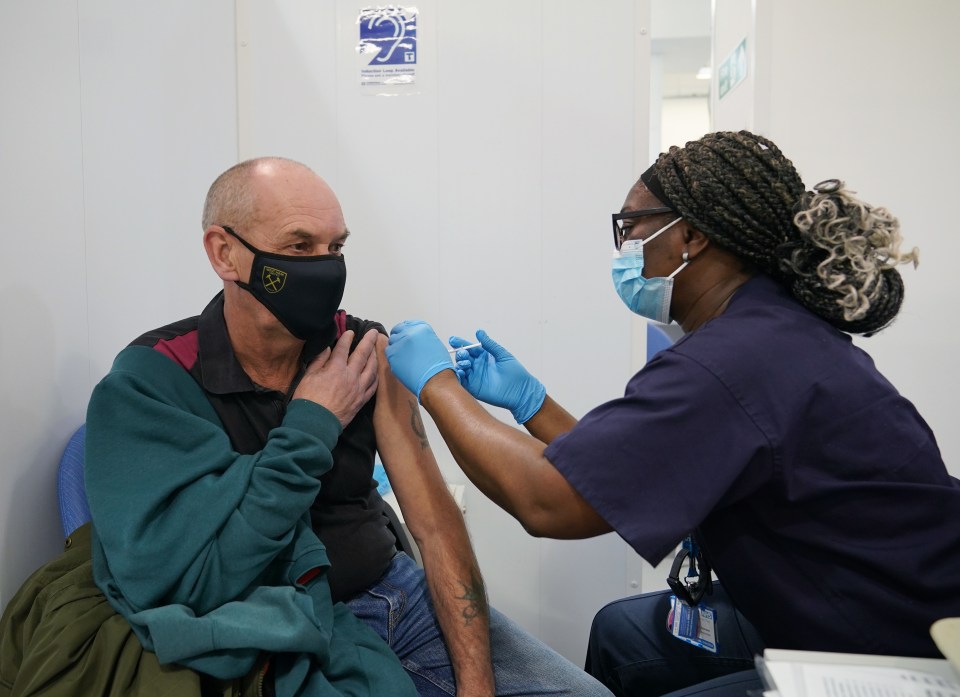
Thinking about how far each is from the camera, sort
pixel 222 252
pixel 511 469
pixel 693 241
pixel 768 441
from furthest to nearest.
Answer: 1. pixel 222 252
2. pixel 693 241
3. pixel 511 469
4. pixel 768 441

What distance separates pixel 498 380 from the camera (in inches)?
63.6

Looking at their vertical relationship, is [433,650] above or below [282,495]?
below

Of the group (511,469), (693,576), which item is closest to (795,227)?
(511,469)

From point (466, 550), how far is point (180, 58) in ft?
5.37

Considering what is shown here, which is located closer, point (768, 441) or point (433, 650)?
point (768, 441)

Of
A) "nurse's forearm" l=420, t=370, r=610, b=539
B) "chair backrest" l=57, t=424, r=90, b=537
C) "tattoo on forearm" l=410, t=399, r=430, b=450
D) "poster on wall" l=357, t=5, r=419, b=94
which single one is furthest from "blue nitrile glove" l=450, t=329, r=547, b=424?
"poster on wall" l=357, t=5, r=419, b=94

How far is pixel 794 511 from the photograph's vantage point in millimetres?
1137

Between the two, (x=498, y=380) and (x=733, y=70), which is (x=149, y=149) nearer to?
(x=498, y=380)

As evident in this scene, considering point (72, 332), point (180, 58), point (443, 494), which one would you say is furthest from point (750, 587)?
point (180, 58)

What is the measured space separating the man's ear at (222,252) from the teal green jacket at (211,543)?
0.27 meters

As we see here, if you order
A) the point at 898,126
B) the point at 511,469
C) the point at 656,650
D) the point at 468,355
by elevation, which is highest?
the point at 898,126

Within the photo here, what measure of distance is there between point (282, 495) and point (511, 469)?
1.29ft

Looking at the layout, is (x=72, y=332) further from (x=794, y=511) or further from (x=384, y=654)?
(x=794, y=511)

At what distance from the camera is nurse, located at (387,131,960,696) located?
1.07m
